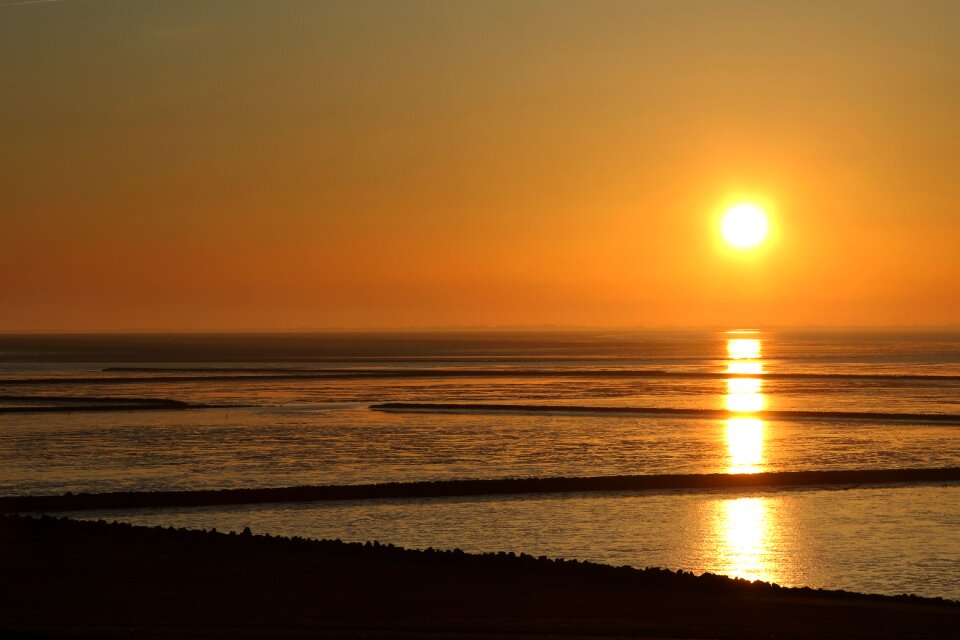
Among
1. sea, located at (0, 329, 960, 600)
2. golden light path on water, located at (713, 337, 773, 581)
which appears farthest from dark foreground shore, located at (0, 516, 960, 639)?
golden light path on water, located at (713, 337, 773, 581)

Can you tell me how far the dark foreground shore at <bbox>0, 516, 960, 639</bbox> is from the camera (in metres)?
16.6

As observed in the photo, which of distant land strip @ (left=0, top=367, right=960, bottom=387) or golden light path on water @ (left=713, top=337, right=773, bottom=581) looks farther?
distant land strip @ (left=0, top=367, right=960, bottom=387)

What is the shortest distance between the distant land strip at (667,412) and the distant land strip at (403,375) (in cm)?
3707

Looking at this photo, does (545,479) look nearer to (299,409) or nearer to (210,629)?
(210,629)

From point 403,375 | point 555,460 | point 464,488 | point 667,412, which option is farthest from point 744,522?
point 403,375

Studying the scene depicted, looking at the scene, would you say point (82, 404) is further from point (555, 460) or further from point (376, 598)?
point (376, 598)

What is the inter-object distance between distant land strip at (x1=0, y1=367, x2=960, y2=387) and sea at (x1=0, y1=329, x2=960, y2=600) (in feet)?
34.5

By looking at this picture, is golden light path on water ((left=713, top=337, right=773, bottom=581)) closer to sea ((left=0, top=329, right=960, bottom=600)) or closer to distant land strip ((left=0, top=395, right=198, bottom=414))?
sea ((left=0, top=329, right=960, bottom=600))

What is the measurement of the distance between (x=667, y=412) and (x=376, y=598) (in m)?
47.4

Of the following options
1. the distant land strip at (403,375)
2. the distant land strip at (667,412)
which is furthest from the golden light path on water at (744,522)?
the distant land strip at (403,375)

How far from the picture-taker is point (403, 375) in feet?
367

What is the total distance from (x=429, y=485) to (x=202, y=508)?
20.3 ft

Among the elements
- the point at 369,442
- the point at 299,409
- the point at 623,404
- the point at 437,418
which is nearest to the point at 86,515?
the point at 369,442

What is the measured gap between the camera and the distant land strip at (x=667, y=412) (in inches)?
2397
